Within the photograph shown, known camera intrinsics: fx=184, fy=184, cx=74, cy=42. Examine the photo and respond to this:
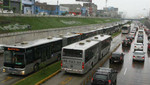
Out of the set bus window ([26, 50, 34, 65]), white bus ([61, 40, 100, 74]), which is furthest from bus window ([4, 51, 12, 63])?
white bus ([61, 40, 100, 74])

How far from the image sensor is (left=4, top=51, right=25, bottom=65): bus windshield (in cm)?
1833

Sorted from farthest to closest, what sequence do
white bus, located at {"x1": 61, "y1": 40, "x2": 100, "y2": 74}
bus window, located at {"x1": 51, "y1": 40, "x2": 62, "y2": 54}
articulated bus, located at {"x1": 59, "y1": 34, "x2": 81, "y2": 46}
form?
articulated bus, located at {"x1": 59, "y1": 34, "x2": 81, "y2": 46}, bus window, located at {"x1": 51, "y1": 40, "x2": 62, "y2": 54}, white bus, located at {"x1": 61, "y1": 40, "x2": 100, "y2": 74}

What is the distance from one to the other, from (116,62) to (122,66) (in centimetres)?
170

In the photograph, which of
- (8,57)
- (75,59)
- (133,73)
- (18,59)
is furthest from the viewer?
(133,73)

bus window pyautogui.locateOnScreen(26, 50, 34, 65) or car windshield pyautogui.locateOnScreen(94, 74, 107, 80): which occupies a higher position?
bus window pyautogui.locateOnScreen(26, 50, 34, 65)

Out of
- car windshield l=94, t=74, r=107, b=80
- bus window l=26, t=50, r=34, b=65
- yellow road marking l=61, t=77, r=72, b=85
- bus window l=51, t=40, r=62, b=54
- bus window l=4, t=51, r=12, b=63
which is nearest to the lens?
car windshield l=94, t=74, r=107, b=80

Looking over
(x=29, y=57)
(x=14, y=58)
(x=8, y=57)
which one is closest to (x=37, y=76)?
(x=29, y=57)

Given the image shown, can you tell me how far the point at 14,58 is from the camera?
1848cm

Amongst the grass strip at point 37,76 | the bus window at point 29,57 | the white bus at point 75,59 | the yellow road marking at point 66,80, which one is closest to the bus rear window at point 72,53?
the white bus at point 75,59

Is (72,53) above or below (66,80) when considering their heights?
above

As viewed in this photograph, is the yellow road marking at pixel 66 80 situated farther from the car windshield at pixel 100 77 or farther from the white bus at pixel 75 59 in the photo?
the car windshield at pixel 100 77

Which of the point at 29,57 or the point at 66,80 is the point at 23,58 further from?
the point at 66,80

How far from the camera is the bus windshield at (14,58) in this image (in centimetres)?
1833

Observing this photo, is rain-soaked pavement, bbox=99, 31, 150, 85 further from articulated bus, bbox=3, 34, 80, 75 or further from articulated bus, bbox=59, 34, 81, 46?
articulated bus, bbox=3, 34, 80, 75
